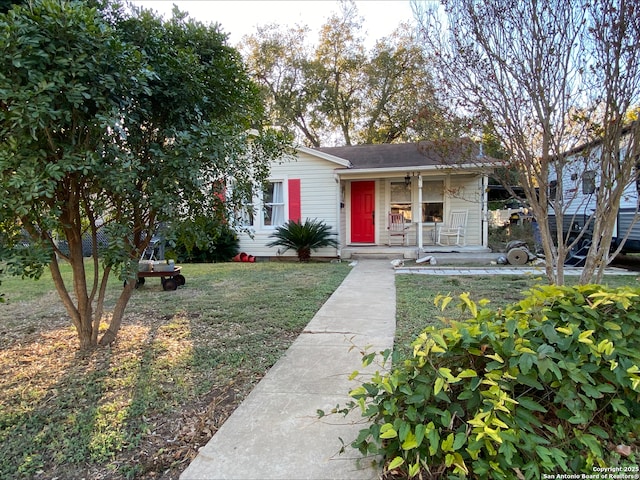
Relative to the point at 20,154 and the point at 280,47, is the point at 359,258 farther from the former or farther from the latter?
the point at 280,47

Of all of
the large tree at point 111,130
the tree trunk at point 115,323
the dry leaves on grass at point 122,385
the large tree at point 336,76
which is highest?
the large tree at point 336,76

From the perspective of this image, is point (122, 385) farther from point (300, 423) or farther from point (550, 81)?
point (550, 81)

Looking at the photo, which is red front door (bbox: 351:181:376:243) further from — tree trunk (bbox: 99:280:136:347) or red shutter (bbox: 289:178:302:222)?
tree trunk (bbox: 99:280:136:347)

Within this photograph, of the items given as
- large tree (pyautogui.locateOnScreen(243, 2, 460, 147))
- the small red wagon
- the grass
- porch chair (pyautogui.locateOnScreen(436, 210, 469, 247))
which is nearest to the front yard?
the grass

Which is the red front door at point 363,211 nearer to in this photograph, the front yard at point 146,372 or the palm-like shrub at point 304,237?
the palm-like shrub at point 304,237

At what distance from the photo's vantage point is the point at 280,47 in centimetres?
2022

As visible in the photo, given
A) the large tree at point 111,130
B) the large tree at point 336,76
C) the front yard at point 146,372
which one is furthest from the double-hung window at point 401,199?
the large tree at point 111,130

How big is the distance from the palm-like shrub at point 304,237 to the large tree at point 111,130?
6.24 metres

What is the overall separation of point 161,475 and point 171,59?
9.77ft

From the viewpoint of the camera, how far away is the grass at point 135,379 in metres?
2.09

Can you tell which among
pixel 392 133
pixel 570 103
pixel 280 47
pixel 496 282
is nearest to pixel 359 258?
pixel 496 282

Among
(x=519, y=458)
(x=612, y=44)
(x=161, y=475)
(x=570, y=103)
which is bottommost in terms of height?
(x=161, y=475)

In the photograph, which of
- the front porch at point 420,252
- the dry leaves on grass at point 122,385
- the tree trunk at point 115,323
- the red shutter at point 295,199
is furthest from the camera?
the red shutter at point 295,199

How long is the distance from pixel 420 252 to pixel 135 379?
8.47 m
